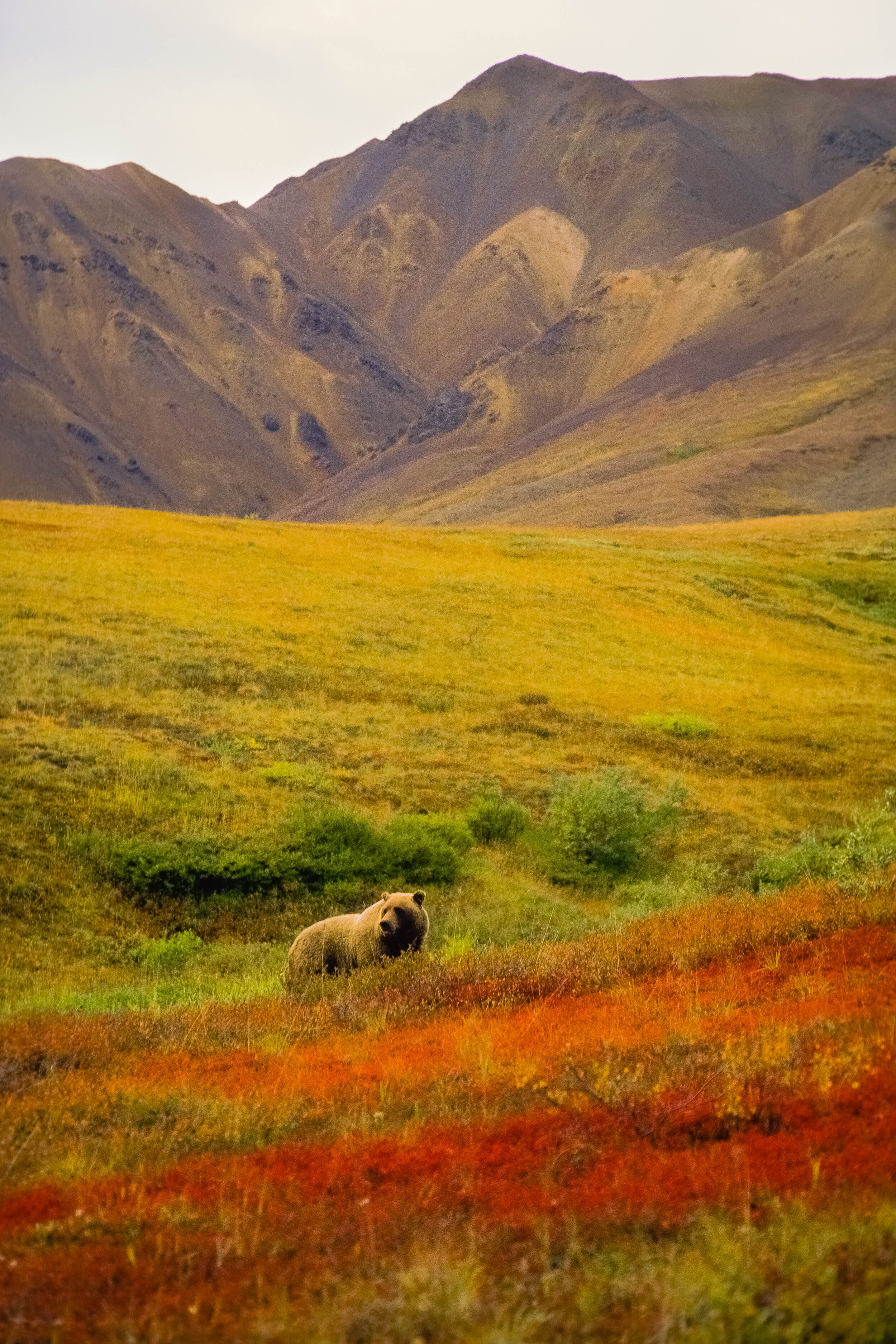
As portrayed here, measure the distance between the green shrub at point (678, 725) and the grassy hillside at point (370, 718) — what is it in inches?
3.2

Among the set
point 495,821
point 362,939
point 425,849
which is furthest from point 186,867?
point 362,939

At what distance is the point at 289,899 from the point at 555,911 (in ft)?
15.3

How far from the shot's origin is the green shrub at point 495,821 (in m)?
24.6

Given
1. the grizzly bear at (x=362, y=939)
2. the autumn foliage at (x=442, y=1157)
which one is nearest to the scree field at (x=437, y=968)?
the autumn foliage at (x=442, y=1157)

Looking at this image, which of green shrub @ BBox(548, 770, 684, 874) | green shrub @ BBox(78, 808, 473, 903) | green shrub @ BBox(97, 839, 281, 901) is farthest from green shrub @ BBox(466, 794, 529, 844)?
green shrub @ BBox(97, 839, 281, 901)

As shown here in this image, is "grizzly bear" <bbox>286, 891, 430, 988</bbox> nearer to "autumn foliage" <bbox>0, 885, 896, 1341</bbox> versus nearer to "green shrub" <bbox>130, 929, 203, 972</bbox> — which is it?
"autumn foliage" <bbox>0, 885, 896, 1341</bbox>

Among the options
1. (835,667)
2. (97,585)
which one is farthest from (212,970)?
(835,667)

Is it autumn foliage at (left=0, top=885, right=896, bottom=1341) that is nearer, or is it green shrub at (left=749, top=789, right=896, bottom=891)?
autumn foliage at (left=0, top=885, right=896, bottom=1341)

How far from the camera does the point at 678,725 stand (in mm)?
32844

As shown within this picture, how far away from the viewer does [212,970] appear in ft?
54.9

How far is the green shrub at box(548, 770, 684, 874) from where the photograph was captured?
949 inches

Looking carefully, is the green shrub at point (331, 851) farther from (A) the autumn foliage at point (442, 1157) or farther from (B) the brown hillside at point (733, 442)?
(B) the brown hillside at point (733, 442)

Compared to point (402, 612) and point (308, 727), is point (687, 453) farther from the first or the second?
Answer: point (308, 727)

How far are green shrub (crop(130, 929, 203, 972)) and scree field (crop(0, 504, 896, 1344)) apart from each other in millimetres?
72
